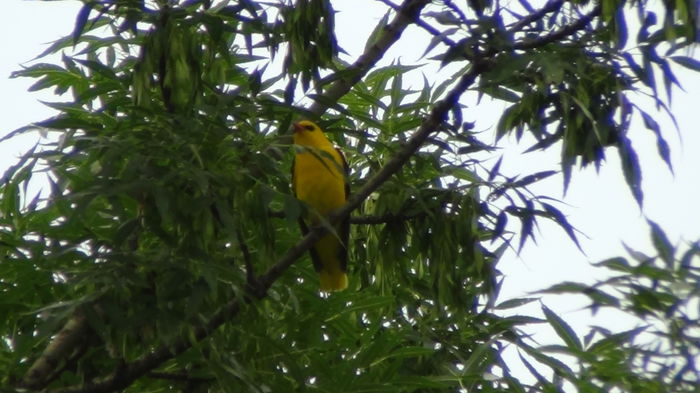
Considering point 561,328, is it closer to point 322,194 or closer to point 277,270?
point 277,270

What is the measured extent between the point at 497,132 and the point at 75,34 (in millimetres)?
1149

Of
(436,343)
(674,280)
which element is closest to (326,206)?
(436,343)

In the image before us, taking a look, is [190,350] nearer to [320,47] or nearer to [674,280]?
[320,47]

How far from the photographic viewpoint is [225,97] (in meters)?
3.06

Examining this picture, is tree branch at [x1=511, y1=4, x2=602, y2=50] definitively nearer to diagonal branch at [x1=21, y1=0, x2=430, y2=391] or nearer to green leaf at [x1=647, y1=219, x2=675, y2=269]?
diagonal branch at [x1=21, y1=0, x2=430, y2=391]

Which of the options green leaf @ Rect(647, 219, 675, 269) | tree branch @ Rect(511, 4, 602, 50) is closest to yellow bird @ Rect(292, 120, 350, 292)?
tree branch @ Rect(511, 4, 602, 50)

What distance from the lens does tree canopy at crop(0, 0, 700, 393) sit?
2863 mm

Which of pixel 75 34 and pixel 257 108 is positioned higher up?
pixel 75 34

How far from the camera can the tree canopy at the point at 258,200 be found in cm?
286

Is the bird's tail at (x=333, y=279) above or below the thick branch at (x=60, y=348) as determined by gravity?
above

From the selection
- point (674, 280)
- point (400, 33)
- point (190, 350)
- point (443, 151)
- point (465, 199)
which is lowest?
point (674, 280)

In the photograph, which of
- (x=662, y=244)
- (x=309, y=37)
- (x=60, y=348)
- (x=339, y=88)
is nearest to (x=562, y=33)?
(x=309, y=37)

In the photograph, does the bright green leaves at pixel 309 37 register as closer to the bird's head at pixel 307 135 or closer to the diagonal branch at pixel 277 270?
the diagonal branch at pixel 277 270

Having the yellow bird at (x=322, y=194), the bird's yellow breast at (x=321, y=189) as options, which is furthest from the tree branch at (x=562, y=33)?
the bird's yellow breast at (x=321, y=189)
